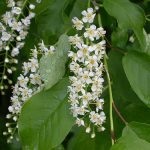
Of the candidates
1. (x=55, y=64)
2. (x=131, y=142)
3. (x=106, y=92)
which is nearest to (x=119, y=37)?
(x=106, y=92)

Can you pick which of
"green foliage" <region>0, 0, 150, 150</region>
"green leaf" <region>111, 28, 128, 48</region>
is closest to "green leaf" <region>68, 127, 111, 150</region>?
"green foliage" <region>0, 0, 150, 150</region>

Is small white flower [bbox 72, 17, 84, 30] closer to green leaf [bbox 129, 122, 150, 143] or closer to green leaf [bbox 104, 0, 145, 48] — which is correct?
green leaf [bbox 104, 0, 145, 48]

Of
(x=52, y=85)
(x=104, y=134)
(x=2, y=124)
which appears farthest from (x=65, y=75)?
(x=2, y=124)

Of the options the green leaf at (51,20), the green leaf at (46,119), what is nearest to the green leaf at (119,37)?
the green leaf at (51,20)

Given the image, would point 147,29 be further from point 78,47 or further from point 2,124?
point 2,124

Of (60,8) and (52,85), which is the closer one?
(52,85)

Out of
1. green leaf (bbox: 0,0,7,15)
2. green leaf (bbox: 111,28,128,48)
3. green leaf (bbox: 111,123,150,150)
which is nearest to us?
green leaf (bbox: 111,123,150,150)
